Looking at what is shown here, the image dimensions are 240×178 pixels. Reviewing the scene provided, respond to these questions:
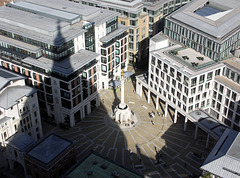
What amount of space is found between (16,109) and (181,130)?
211 ft

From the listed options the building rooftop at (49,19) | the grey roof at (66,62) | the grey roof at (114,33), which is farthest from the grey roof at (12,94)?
the grey roof at (114,33)

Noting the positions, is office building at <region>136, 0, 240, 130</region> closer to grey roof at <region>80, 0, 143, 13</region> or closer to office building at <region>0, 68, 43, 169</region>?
grey roof at <region>80, 0, 143, 13</region>

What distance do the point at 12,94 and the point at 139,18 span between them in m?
81.2

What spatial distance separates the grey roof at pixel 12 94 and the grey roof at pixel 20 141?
1160 centimetres

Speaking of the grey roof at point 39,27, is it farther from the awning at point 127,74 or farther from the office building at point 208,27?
the office building at point 208,27

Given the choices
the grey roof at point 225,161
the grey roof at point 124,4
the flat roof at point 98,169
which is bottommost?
the flat roof at point 98,169

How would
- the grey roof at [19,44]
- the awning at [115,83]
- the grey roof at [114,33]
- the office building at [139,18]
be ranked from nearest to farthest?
the grey roof at [19,44] < the grey roof at [114,33] < the awning at [115,83] < the office building at [139,18]

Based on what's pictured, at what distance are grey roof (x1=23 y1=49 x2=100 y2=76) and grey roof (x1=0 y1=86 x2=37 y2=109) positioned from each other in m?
14.1

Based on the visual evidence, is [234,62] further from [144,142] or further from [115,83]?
[115,83]

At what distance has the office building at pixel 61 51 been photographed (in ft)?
432

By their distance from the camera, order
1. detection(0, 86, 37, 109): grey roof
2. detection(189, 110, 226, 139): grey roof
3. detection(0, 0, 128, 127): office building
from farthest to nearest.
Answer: detection(0, 0, 128, 127): office building → detection(189, 110, 226, 139): grey roof → detection(0, 86, 37, 109): grey roof

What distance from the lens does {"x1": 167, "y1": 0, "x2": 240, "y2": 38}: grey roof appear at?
134 meters

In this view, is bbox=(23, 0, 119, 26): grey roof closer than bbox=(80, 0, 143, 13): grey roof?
Yes

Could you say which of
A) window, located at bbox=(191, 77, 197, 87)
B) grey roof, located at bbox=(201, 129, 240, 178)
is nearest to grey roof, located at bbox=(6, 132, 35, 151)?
grey roof, located at bbox=(201, 129, 240, 178)
